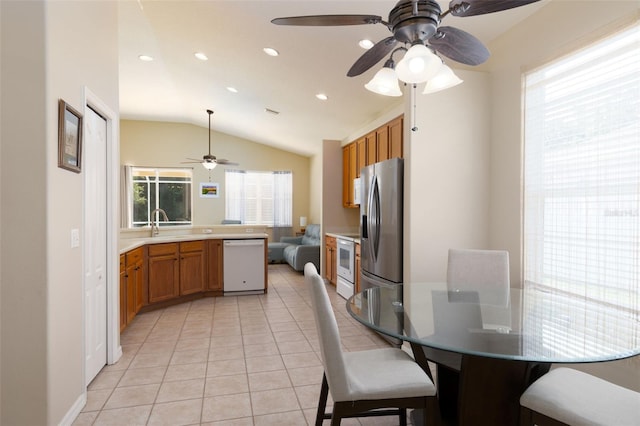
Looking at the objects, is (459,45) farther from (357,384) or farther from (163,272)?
(163,272)

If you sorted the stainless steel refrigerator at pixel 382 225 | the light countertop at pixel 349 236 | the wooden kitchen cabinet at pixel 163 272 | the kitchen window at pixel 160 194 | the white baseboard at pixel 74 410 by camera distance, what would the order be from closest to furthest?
the white baseboard at pixel 74 410 → the stainless steel refrigerator at pixel 382 225 → the wooden kitchen cabinet at pixel 163 272 → the light countertop at pixel 349 236 → the kitchen window at pixel 160 194

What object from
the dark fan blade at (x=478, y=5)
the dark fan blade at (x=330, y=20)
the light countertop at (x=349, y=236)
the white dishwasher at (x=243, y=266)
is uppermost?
the dark fan blade at (x=330, y=20)

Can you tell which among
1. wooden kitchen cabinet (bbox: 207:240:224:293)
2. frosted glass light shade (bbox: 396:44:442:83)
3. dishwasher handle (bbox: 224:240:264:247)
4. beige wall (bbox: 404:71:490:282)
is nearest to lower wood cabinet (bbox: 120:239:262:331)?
wooden kitchen cabinet (bbox: 207:240:224:293)

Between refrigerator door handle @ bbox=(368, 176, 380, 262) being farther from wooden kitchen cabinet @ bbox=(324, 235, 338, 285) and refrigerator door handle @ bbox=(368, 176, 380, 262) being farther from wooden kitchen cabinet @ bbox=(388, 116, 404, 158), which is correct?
wooden kitchen cabinet @ bbox=(324, 235, 338, 285)

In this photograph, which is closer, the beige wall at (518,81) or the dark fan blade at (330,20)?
the dark fan blade at (330,20)

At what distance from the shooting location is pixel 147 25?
396 centimetres

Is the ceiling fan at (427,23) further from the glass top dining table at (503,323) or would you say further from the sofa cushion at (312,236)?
the sofa cushion at (312,236)

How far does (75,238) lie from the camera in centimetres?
218

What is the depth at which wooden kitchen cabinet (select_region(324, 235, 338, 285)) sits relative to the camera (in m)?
5.75

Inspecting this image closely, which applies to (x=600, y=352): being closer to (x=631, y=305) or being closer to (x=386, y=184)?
(x=631, y=305)

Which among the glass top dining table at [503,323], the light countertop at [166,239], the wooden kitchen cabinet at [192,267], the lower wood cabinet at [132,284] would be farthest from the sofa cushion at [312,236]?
the glass top dining table at [503,323]

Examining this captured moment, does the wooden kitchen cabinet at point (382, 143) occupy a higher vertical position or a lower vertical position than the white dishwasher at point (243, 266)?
higher

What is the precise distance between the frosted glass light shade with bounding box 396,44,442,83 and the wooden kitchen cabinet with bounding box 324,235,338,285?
13.8ft

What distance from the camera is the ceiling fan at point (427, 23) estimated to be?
4.84 feet
